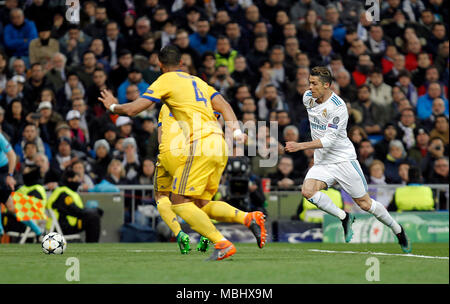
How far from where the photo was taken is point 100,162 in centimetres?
1681

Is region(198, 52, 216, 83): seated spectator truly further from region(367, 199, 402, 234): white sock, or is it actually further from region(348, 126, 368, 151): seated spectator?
region(367, 199, 402, 234): white sock

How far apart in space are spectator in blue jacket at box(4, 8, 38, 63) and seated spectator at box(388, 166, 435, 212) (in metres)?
8.00

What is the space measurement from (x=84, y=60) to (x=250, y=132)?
382cm

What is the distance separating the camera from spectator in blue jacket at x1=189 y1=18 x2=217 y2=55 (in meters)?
19.1

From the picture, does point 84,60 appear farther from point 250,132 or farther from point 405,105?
point 405,105

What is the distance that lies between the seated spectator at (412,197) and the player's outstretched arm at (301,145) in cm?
567

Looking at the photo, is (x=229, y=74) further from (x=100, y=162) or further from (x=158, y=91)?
(x=158, y=91)

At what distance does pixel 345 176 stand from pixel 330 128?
0.69m

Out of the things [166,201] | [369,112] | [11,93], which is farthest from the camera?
[369,112]

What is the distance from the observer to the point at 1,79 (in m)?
17.8

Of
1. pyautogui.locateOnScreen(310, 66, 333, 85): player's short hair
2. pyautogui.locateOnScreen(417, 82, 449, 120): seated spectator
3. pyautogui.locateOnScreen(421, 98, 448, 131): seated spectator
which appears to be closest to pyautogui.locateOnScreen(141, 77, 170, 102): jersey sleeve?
pyautogui.locateOnScreen(310, 66, 333, 85): player's short hair

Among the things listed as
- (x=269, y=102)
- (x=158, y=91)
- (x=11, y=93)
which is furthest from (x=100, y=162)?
(x=158, y=91)

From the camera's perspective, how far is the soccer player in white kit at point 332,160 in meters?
11.1

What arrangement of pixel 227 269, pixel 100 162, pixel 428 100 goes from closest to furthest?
1. pixel 227 269
2. pixel 100 162
3. pixel 428 100
